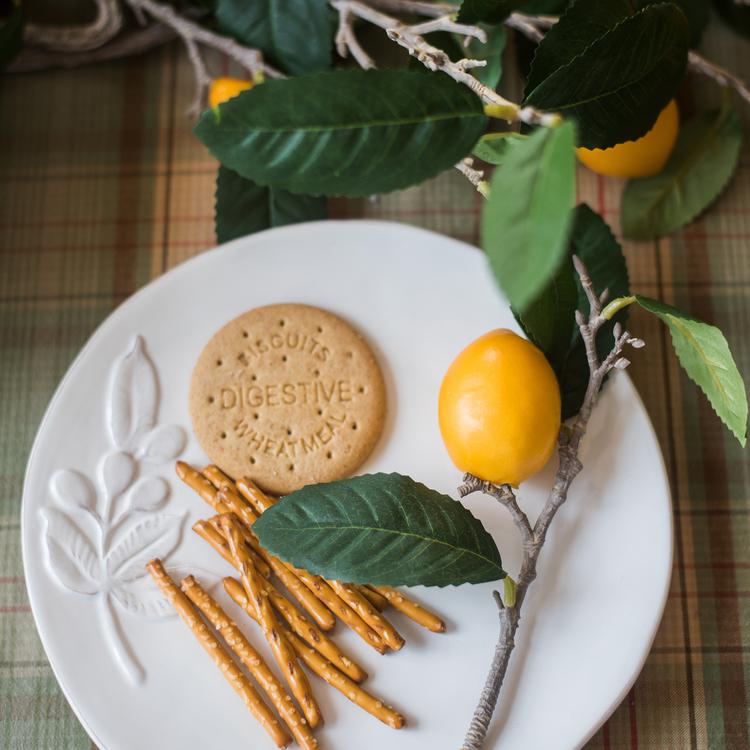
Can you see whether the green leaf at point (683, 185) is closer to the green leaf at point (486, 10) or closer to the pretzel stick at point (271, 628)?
the green leaf at point (486, 10)

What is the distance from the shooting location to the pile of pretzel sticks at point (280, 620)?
25.6 inches

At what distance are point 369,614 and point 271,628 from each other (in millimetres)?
74

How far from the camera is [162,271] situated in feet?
2.74

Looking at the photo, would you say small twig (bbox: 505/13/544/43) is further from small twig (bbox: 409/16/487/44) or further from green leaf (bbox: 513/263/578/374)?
green leaf (bbox: 513/263/578/374)

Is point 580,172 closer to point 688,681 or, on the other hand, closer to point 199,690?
point 688,681

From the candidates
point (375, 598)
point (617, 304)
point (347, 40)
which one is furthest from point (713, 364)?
point (347, 40)

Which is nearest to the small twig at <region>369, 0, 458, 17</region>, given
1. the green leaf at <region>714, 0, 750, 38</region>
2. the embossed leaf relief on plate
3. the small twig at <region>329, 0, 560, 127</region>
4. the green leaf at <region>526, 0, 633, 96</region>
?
the small twig at <region>329, 0, 560, 127</region>

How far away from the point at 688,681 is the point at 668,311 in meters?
0.33

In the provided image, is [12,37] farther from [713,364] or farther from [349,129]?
[713,364]

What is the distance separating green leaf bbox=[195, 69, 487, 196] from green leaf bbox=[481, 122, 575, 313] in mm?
80

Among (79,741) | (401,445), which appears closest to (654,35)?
(401,445)

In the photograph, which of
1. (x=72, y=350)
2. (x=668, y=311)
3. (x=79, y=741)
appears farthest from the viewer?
(x=72, y=350)

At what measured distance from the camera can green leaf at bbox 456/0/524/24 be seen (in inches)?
26.0

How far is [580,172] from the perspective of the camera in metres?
0.85
